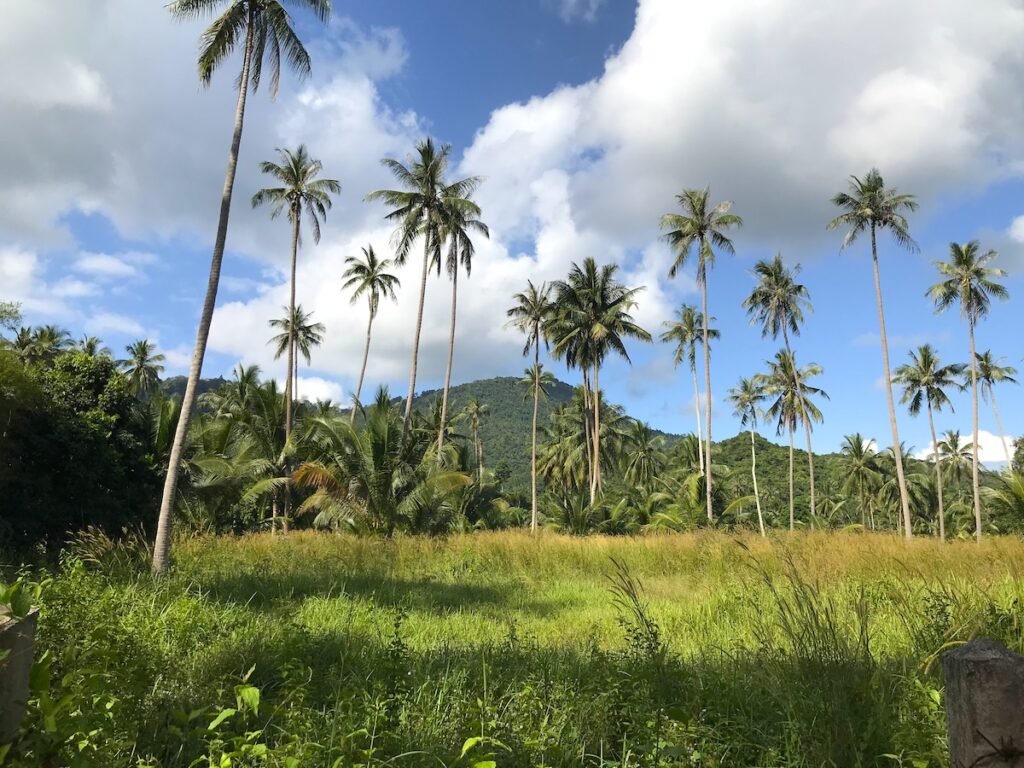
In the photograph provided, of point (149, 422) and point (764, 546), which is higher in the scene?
point (149, 422)

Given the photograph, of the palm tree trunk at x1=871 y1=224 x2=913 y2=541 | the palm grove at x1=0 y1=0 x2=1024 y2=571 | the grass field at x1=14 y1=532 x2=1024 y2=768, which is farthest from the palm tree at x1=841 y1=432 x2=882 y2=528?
the grass field at x1=14 y1=532 x2=1024 y2=768

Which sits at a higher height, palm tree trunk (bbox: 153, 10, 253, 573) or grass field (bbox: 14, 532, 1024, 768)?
palm tree trunk (bbox: 153, 10, 253, 573)

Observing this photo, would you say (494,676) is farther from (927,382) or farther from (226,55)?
(927,382)

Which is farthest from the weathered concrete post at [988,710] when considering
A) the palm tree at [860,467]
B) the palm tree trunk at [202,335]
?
the palm tree at [860,467]

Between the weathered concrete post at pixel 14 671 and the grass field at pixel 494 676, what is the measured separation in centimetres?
7

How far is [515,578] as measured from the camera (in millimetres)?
11180

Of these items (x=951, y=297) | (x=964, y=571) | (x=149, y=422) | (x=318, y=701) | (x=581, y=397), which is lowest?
(x=318, y=701)

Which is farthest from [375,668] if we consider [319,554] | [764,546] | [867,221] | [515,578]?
[867,221]

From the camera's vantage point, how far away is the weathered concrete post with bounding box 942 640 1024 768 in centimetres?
123

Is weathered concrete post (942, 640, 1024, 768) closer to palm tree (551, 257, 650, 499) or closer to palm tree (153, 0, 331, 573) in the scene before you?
palm tree (153, 0, 331, 573)

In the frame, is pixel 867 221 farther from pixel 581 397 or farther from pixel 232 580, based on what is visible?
pixel 232 580

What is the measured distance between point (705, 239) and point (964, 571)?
2390 centimetres

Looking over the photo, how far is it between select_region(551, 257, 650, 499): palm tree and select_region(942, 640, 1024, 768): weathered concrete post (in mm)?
30764

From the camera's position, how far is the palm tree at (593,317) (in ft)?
106
